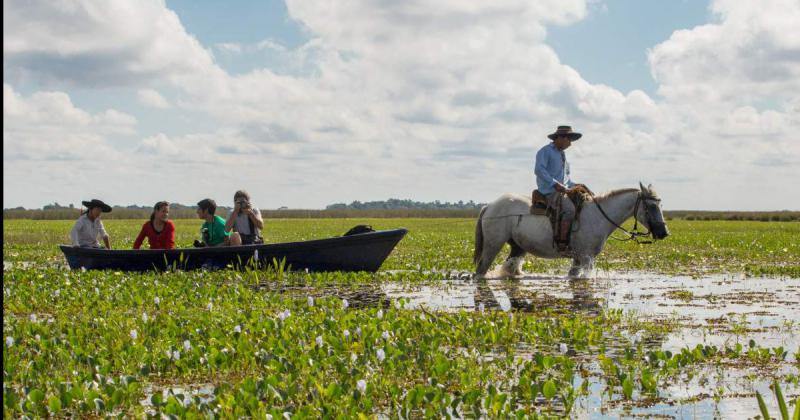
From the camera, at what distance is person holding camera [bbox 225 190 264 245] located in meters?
16.7

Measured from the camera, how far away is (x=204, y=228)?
17.6m

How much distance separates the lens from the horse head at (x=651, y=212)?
1508cm

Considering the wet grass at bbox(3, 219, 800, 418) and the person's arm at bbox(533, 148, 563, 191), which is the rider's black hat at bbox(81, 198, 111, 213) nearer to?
the wet grass at bbox(3, 219, 800, 418)

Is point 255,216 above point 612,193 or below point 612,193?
below

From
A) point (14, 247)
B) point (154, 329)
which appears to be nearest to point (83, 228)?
point (154, 329)

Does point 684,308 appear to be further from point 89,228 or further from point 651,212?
point 89,228

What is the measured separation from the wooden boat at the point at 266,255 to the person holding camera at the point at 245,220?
74 centimetres

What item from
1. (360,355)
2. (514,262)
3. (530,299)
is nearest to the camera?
(360,355)

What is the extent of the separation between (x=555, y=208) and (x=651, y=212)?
1.72 m

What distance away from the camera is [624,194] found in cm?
1555

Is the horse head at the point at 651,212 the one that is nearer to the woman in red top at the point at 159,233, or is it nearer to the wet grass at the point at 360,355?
the wet grass at the point at 360,355

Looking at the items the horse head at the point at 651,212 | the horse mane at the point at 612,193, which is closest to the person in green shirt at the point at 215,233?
the horse mane at the point at 612,193

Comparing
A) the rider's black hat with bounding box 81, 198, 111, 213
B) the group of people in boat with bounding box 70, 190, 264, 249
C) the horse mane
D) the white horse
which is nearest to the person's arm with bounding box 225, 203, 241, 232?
the group of people in boat with bounding box 70, 190, 264, 249

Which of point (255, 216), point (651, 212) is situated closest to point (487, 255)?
point (651, 212)
